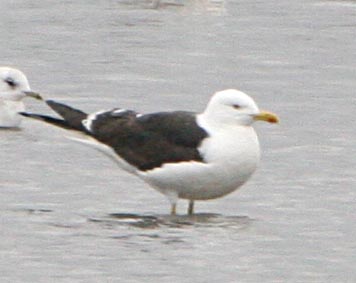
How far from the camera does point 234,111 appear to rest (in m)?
11.9

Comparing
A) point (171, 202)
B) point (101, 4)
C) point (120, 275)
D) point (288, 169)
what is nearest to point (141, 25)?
point (101, 4)

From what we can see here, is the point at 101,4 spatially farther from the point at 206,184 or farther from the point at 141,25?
the point at 206,184

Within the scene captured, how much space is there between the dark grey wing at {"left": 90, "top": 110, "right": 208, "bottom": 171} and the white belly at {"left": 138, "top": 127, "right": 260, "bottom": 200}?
8cm

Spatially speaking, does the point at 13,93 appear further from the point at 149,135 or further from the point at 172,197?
the point at 172,197

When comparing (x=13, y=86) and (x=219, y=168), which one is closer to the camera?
(x=219, y=168)

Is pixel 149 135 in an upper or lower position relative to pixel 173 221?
upper

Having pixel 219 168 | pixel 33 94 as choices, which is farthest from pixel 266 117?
pixel 33 94

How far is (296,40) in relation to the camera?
2102 cm

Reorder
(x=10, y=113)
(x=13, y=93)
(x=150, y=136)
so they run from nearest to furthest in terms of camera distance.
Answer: (x=150, y=136), (x=10, y=113), (x=13, y=93)

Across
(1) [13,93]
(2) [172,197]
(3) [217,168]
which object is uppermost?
(1) [13,93]

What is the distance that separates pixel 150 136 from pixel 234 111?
2.21ft

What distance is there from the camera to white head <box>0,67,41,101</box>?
51.9ft

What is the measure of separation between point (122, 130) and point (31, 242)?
58.3 inches

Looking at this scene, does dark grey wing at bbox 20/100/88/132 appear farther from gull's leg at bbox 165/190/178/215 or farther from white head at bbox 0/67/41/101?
white head at bbox 0/67/41/101
